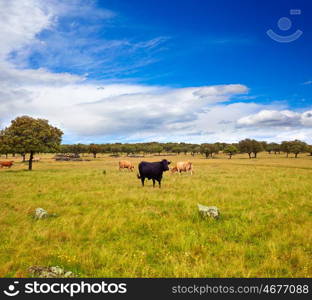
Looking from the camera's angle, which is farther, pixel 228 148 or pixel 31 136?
pixel 228 148

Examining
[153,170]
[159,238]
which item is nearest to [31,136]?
[153,170]

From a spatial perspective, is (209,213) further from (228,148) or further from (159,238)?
(228,148)

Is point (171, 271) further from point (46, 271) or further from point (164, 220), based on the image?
point (164, 220)

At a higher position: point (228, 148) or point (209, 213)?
point (228, 148)

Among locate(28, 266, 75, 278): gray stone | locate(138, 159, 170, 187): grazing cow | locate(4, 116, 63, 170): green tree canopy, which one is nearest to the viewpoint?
locate(28, 266, 75, 278): gray stone

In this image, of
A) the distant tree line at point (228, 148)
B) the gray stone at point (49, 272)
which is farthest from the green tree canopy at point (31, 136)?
the distant tree line at point (228, 148)

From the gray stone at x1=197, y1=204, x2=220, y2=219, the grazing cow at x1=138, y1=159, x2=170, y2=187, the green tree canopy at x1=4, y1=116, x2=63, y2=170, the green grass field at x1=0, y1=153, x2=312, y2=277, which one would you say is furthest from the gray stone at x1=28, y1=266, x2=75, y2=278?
the green tree canopy at x1=4, y1=116, x2=63, y2=170

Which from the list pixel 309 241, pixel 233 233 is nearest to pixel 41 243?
pixel 233 233

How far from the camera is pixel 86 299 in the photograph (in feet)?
18.2

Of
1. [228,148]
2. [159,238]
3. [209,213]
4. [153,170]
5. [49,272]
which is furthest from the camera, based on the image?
[228,148]

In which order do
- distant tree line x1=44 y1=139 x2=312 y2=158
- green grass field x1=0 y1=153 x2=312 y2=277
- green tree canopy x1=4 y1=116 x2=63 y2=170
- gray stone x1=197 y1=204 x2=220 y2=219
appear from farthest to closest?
distant tree line x1=44 y1=139 x2=312 y2=158 → green tree canopy x1=4 y1=116 x2=63 y2=170 → gray stone x1=197 y1=204 x2=220 y2=219 → green grass field x1=0 y1=153 x2=312 y2=277

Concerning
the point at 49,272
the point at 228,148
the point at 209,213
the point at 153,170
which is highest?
the point at 228,148

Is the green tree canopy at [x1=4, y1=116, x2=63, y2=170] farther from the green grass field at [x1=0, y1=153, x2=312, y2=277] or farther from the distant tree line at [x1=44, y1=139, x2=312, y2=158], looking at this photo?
the distant tree line at [x1=44, y1=139, x2=312, y2=158]

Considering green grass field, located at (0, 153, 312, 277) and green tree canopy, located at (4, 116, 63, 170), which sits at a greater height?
green tree canopy, located at (4, 116, 63, 170)
